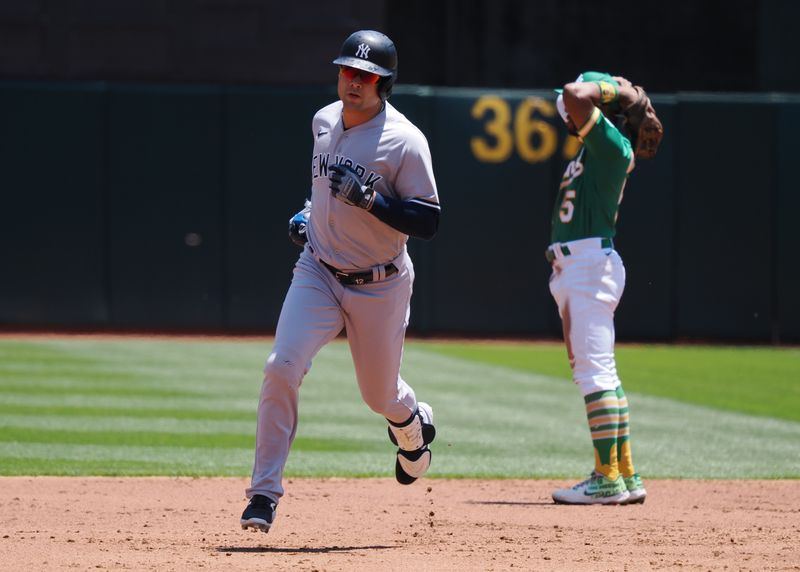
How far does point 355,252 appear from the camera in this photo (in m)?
5.47

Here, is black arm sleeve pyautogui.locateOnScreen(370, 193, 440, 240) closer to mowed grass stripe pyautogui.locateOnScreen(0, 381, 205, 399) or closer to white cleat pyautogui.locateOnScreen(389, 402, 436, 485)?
white cleat pyautogui.locateOnScreen(389, 402, 436, 485)

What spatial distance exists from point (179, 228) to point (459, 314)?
141 inches

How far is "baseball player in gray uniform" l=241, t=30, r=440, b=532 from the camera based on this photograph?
5.29 meters

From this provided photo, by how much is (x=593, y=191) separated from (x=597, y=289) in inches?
18.8

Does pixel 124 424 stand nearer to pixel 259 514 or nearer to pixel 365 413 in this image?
pixel 365 413

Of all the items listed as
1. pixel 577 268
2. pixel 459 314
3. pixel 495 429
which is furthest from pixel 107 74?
pixel 577 268

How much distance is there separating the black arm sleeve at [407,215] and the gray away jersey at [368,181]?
49mm

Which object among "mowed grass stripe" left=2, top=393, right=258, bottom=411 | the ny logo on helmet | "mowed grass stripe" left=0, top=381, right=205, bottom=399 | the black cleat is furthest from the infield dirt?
"mowed grass stripe" left=0, top=381, right=205, bottom=399

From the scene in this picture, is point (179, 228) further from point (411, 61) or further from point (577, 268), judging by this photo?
point (577, 268)

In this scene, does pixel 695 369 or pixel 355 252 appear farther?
pixel 695 369

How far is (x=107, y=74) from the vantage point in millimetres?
17125

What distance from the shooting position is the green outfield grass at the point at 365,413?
8.07 meters

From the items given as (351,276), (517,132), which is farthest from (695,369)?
(351,276)

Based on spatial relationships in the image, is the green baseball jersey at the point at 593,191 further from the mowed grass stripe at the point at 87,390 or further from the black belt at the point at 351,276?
the mowed grass stripe at the point at 87,390
